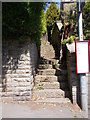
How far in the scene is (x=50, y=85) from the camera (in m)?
4.77

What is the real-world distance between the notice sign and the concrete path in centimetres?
111

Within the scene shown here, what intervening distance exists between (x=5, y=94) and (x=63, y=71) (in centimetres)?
250

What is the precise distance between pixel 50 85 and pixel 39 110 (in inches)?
57.0

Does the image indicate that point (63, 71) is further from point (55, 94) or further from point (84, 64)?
point (84, 64)

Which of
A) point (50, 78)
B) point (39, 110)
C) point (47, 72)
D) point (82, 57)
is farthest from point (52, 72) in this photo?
point (39, 110)

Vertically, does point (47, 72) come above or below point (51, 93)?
above

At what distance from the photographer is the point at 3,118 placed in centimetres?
301

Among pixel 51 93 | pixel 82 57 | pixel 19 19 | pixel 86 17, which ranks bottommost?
pixel 51 93

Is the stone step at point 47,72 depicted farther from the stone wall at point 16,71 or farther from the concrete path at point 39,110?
the concrete path at point 39,110

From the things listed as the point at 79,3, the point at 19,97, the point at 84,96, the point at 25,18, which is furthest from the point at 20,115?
the point at 79,3

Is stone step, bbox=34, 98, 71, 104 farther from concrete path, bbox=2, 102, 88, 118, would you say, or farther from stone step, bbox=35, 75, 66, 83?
stone step, bbox=35, 75, 66, 83

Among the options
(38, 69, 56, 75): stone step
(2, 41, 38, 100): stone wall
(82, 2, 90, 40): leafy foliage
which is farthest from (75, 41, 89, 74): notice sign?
(82, 2, 90, 40): leafy foliage

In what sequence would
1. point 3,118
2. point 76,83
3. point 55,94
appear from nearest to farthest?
point 3,118, point 76,83, point 55,94

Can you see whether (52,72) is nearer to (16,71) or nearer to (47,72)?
(47,72)
